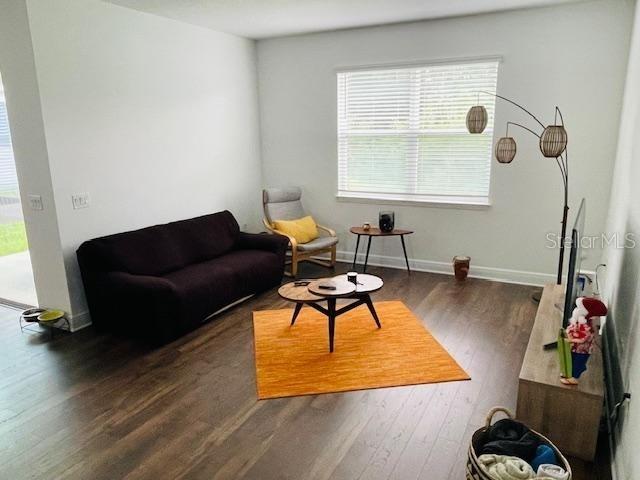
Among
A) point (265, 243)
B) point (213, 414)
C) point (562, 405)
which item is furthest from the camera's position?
point (265, 243)

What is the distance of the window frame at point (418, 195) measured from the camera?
15.1ft

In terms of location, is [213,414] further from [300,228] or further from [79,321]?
[300,228]

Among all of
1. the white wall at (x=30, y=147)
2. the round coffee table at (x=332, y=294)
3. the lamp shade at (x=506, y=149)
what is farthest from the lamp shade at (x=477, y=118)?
→ the white wall at (x=30, y=147)

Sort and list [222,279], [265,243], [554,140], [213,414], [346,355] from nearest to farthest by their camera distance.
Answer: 1. [213,414]
2. [346,355]
3. [554,140]
4. [222,279]
5. [265,243]

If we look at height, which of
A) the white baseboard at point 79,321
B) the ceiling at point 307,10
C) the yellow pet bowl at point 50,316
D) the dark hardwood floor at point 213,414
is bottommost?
the dark hardwood floor at point 213,414

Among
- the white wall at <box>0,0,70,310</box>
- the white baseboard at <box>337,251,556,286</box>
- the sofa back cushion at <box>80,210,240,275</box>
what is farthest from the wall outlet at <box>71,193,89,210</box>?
the white baseboard at <box>337,251,556,286</box>

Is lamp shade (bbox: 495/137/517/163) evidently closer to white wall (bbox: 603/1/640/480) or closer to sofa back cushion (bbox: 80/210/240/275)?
white wall (bbox: 603/1/640/480)

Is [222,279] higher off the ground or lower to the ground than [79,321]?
higher

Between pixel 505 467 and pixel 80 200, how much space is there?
140 inches

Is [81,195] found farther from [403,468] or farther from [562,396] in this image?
[562,396]

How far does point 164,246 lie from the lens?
4125 mm

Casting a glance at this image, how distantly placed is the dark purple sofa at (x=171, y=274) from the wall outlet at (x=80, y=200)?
1.06 ft

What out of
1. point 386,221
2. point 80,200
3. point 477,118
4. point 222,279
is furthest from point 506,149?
point 80,200

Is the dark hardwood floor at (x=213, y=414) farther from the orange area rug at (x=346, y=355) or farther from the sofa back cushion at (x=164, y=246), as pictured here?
the sofa back cushion at (x=164, y=246)
